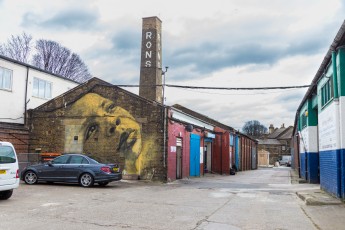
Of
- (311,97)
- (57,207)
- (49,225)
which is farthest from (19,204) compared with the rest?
(311,97)

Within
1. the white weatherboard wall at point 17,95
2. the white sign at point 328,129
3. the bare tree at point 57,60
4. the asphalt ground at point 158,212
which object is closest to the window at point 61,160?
the asphalt ground at point 158,212

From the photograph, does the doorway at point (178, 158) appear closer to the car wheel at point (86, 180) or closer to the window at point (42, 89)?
the car wheel at point (86, 180)

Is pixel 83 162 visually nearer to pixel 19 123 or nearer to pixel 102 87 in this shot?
pixel 102 87

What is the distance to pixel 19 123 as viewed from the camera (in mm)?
23578

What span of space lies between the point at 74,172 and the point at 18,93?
8.80 m

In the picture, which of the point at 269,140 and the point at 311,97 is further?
the point at 269,140

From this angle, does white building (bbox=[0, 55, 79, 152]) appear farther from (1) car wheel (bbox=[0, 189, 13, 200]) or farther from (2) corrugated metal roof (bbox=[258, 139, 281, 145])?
(2) corrugated metal roof (bbox=[258, 139, 281, 145])

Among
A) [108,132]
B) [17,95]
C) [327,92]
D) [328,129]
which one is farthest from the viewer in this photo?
[17,95]

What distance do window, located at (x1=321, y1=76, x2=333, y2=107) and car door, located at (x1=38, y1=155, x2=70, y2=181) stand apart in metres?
11.6

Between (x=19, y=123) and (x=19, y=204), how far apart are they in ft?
44.2

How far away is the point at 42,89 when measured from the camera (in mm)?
25656

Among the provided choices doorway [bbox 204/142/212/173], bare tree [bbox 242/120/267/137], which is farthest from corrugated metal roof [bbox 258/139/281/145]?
doorway [bbox 204/142/212/173]

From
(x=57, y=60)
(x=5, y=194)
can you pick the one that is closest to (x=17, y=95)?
(x=5, y=194)

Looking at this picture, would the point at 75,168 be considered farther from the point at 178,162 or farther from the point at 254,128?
the point at 254,128
